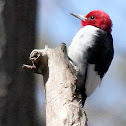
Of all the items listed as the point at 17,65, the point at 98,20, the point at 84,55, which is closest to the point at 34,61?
the point at 17,65

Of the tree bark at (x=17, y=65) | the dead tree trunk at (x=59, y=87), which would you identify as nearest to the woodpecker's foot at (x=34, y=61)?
the dead tree trunk at (x=59, y=87)

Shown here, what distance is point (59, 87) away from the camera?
2.50 metres

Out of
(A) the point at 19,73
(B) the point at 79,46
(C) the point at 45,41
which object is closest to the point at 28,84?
(A) the point at 19,73

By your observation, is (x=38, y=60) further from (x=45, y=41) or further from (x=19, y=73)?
(x=45, y=41)

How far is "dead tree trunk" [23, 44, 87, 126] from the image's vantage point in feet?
7.81

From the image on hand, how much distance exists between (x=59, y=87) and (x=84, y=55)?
726 mm

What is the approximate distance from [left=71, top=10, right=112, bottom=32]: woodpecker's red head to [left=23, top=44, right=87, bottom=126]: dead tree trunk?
841 millimetres

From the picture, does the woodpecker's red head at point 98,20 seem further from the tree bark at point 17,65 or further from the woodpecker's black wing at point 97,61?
the tree bark at point 17,65

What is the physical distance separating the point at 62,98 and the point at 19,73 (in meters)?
0.33

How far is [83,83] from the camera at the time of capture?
3164 millimetres

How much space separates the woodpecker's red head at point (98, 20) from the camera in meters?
3.44

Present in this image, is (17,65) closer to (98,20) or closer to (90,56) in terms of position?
(90,56)

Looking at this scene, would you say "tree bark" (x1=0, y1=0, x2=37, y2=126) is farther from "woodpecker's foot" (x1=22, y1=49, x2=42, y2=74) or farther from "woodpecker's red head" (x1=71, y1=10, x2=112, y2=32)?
"woodpecker's red head" (x1=71, y1=10, x2=112, y2=32)

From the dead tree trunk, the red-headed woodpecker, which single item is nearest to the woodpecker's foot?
the dead tree trunk
